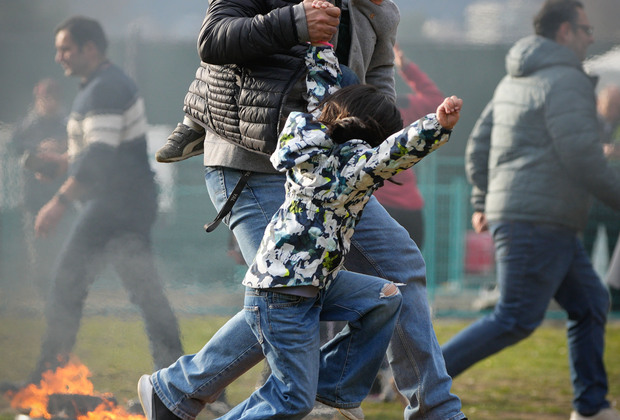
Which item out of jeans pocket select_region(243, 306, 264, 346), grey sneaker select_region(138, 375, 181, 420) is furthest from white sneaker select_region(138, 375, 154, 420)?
jeans pocket select_region(243, 306, 264, 346)

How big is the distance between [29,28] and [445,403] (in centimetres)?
339

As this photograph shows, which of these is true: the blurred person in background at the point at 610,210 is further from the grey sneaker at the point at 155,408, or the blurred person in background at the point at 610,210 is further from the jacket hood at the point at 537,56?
the grey sneaker at the point at 155,408

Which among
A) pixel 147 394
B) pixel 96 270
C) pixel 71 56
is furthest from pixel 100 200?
pixel 147 394

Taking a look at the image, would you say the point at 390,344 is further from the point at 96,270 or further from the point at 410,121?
the point at 410,121

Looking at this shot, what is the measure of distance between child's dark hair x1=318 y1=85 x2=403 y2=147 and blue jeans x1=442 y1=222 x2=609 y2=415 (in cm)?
230

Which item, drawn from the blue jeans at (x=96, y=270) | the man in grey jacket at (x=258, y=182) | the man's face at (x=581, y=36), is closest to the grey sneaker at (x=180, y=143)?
the man in grey jacket at (x=258, y=182)

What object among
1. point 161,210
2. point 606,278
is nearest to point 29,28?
point 161,210

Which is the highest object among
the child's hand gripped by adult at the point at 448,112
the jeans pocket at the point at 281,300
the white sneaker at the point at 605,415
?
the child's hand gripped by adult at the point at 448,112

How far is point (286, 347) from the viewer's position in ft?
7.99

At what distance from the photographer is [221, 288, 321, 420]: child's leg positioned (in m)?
2.43

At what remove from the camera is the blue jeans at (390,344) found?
2.64 meters

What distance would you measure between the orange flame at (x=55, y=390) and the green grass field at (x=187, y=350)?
0.04 m

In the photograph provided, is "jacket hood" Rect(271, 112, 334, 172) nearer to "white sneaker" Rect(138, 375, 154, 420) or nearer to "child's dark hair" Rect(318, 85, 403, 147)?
"child's dark hair" Rect(318, 85, 403, 147)

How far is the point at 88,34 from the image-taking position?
4.98 metres
